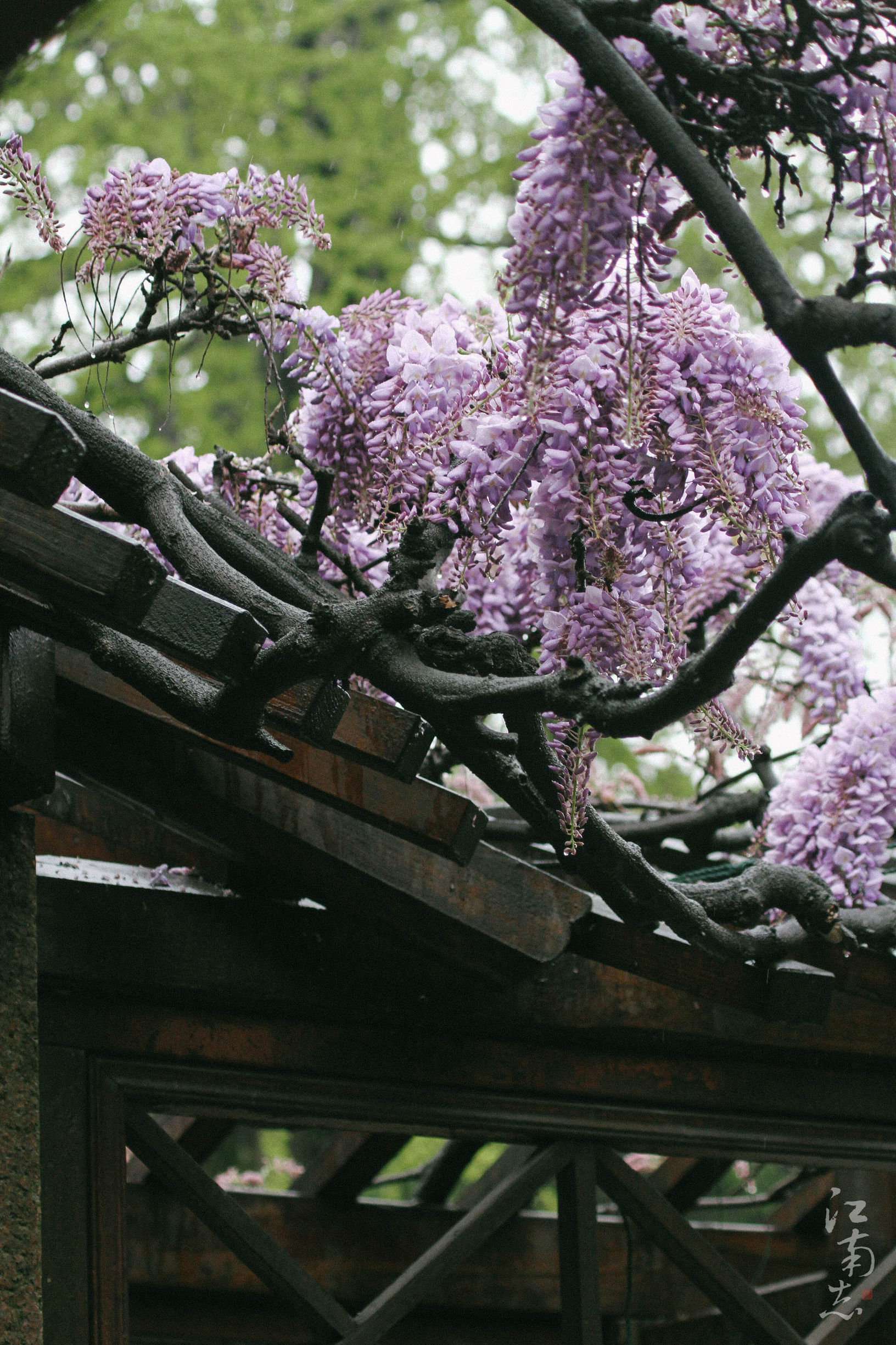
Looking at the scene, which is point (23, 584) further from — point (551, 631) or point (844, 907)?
A: point (844, 907)

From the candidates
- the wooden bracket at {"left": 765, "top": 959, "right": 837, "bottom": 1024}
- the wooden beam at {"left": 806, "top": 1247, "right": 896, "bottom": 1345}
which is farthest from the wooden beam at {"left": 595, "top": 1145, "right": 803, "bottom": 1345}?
the wooden bracket at {"left": 765, "top": 959, "right": 837, "bottom": 1024}

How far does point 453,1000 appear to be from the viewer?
Answer: 272 cm

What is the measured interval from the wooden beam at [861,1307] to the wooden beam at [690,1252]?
42cm

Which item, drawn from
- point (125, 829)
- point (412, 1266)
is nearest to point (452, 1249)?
point (412, 1266)

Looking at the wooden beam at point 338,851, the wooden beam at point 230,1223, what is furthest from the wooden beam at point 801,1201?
the wooden beam at point 338,851

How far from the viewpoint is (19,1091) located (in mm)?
2096

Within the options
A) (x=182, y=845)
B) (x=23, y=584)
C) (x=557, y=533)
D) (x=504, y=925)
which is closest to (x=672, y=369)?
(x=557, y=533)

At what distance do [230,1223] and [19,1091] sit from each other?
0.58 m

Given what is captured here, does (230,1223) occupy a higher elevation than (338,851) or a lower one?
lower

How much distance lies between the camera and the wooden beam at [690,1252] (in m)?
2.83

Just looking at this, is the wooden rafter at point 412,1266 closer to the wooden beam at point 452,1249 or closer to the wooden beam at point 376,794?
the wooden beam at point 452,1249

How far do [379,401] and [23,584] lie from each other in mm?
652

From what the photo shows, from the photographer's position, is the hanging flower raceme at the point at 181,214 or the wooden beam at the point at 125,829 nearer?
the hanging flower raceme at the point at 181,214

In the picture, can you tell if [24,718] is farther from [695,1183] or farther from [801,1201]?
[801,1201]
